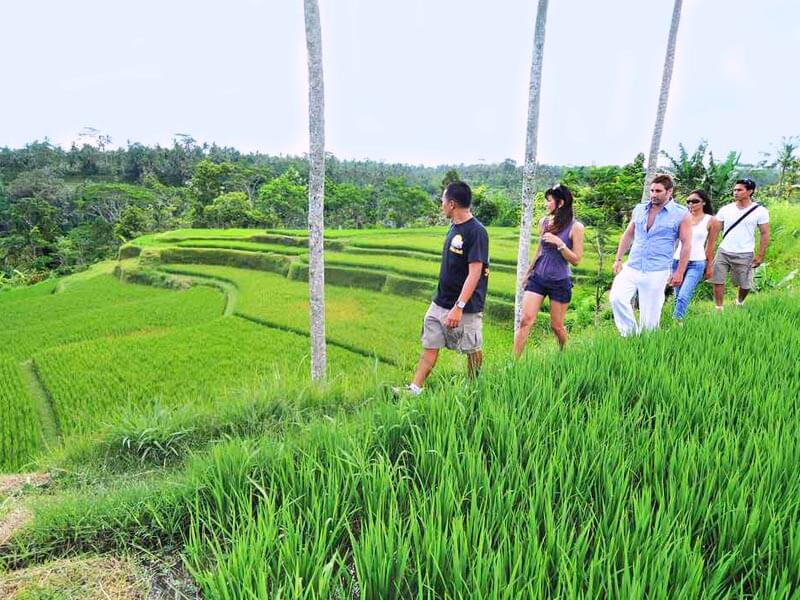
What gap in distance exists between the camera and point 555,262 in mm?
3496

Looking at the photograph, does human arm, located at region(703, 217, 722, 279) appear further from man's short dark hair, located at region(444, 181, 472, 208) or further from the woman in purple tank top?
man's short dark hair, located at region(444, 181, 472, 208)

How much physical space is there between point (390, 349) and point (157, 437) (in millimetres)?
6812

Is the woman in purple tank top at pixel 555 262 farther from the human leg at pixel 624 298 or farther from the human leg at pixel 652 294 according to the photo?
the human leg at pixel 652 294

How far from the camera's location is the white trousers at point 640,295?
12.0ft

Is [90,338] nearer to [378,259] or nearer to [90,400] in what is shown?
[90,400]

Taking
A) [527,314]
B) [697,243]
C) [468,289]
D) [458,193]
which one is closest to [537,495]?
[468,289]

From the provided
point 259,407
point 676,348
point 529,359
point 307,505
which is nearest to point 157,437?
point 259,407

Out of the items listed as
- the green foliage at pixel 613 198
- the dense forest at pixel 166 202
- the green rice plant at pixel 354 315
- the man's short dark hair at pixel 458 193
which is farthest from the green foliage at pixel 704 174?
the dense forest at pixel 166 202

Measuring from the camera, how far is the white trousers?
3.67 meters

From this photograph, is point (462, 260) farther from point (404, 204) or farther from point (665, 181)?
point (404, 204)

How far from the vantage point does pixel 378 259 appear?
16.1 metres

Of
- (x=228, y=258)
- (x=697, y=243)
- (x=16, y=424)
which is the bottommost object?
(x=16, y=424)

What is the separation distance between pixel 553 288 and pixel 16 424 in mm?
8555

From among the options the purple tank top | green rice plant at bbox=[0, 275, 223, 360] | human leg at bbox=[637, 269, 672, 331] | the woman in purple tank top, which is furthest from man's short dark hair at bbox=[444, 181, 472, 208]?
green rice plant at bbox=[0, 275, 223, 360]
